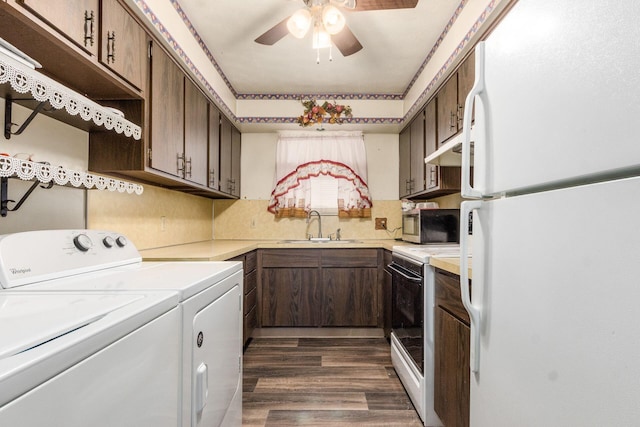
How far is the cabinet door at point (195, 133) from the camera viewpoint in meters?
2.28

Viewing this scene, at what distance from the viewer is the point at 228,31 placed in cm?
237

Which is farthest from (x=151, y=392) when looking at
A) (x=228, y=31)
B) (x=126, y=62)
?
(x=228, y=31)

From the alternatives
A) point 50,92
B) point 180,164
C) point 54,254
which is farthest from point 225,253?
point 50,92

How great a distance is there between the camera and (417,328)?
6.33 feet

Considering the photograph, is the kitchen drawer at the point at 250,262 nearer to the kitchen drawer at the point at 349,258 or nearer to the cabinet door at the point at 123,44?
the kitchen drawer at the point at 349,258

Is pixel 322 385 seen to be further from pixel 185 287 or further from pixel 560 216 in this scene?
pixel 560 216

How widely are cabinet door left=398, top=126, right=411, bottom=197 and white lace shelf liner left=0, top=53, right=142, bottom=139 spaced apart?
8.56 feet

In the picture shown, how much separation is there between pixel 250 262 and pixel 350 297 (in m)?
0.98

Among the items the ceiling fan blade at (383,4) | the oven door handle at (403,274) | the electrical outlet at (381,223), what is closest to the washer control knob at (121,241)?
the oven door handle at (403,274)

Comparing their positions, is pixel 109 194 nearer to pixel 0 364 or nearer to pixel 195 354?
pixel 195 354

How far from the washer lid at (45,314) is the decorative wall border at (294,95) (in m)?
1.45

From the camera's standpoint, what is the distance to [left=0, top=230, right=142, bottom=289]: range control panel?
992 mm

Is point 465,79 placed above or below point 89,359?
above

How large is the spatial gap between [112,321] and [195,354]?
444 millimetres
